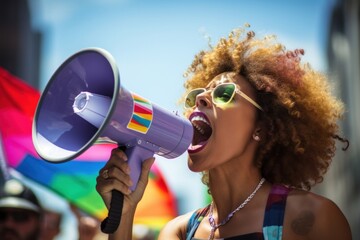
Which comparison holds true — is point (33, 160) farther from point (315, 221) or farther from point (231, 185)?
point (315, 221)

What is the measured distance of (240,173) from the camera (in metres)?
3.10

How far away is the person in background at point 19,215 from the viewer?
5348 mm

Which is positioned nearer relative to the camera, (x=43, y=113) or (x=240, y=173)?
(x=43, y=113)

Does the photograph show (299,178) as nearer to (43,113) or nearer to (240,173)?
(240,173)

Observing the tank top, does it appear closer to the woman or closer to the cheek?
the woman

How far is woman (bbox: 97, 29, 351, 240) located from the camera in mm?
2754

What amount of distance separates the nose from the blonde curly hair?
273mm

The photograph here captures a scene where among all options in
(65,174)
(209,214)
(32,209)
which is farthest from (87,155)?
(209,214)

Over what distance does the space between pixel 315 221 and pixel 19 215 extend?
3.45m

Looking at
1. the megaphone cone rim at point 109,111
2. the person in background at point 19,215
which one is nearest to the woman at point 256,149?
the megaphone cone rim at point 109,111

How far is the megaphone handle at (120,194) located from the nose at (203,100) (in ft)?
1.59

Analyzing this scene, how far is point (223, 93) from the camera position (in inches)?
124

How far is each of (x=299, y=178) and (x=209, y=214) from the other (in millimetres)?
518

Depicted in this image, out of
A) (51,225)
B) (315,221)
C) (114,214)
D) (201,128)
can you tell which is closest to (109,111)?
(114,214)
